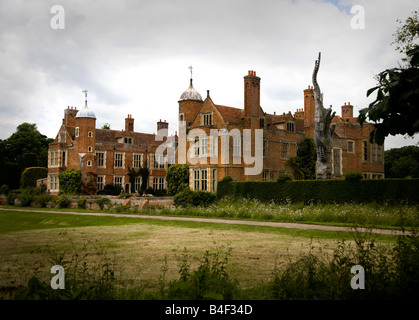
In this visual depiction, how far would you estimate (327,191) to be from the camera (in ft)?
73.6

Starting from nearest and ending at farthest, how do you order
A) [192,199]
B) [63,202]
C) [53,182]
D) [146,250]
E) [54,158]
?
[146,250] → [192,199] → [63,202] → [53,182] → [54,158]

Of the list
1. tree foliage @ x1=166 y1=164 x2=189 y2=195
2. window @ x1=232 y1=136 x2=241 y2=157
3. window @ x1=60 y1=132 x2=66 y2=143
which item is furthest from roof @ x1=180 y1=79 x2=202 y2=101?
window @ x1=60 y1=132 x2=66 y2=143

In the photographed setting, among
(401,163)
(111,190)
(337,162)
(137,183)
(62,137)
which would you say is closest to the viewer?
(337,162)

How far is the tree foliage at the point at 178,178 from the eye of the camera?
3247cm

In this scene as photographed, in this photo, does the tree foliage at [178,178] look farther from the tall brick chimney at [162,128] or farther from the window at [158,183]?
the tall brick chimney at [162,128]

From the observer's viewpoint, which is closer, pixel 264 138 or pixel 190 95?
pixel 264 138

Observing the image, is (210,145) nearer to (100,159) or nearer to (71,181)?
(71,181)

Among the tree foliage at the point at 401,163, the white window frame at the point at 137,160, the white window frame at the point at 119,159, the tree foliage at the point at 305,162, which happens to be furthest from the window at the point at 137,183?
the tree foliage at the point at 401,163

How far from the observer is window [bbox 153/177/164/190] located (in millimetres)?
44525

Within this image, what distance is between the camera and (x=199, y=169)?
3125cm

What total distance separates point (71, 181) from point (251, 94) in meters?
18.0

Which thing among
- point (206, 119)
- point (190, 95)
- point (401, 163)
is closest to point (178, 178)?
point (206, 119)

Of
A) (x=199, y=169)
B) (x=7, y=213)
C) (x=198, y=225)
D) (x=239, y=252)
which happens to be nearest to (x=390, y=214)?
(x=198, y=225)

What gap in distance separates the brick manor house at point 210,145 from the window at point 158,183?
0.36 ft
